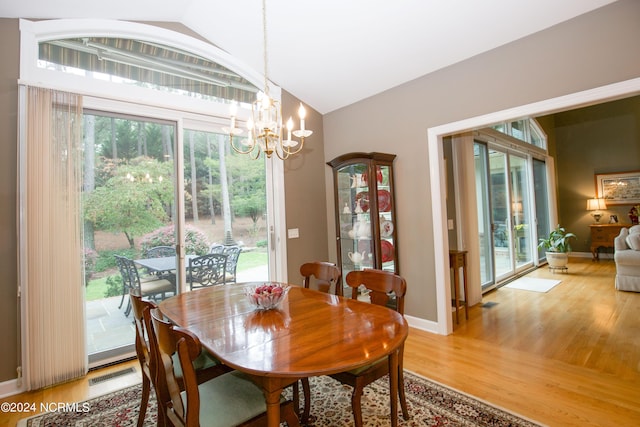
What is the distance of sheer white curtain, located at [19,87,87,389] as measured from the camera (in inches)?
94.5

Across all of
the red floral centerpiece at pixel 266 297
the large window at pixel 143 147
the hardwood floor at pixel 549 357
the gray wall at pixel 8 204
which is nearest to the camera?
the red floral centerpiece at pixel 266 297

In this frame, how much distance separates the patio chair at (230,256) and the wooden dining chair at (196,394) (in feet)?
6.93

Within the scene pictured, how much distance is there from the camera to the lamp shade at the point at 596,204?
24.0 feet

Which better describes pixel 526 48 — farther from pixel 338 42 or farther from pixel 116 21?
pixel 116 21

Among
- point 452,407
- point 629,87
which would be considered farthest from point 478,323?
point 629,87

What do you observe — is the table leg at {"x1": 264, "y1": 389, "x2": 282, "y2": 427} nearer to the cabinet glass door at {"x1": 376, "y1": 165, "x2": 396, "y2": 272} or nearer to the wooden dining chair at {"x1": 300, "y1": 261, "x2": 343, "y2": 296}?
the wooden dining chair at {"x1": 300, "y1": 261, "x2": 343, "y2": 296}

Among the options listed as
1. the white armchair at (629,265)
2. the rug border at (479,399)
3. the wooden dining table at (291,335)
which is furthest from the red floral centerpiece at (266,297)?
the white armchair at (629,265)

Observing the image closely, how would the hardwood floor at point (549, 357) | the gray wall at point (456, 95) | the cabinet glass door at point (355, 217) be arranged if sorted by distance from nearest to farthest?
1. the hardwood floor at point (549, 357)
2. the gray wall at point (456, 95)
3. the cabinet glass door at point (355, 217)

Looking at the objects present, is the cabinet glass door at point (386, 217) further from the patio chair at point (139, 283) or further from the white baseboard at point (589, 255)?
the white baseboard at point (589, 255)

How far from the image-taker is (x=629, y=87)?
216 cm

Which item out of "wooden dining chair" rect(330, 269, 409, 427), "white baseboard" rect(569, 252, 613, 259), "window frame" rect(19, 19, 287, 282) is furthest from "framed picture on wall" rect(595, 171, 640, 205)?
"wooden dining chair" rect(330, 269, 409, 427)

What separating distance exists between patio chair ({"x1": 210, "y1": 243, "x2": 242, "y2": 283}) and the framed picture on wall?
8611mm

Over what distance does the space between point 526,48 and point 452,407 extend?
9.50 feet

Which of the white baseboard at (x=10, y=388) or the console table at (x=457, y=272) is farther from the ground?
the console table at (x=457, y=272)
